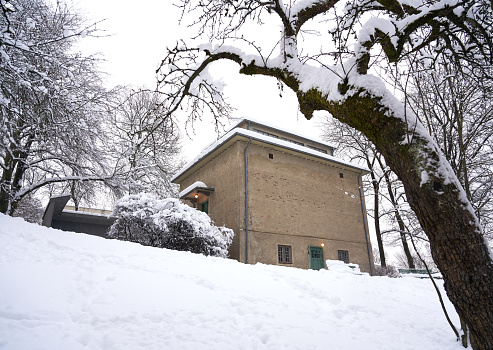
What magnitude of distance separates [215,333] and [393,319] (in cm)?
361

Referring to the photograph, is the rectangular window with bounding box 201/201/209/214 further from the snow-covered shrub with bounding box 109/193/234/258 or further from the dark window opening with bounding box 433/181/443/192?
the dark window opening with bounding box 433/181/443/192

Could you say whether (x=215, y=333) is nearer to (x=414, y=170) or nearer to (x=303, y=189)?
(x=414, y=170)

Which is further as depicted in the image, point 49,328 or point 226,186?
point 226,186

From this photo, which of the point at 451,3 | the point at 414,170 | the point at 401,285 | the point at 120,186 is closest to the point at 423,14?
the point at 451,3

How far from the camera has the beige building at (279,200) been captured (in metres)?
13.9

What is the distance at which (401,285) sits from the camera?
29.1 ft

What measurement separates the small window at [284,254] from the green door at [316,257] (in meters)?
1.20

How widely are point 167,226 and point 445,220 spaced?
1039cm

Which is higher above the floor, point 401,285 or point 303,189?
point 303,189

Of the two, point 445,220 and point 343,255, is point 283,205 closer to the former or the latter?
point 343,255

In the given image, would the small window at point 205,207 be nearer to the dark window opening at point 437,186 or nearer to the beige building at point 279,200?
the beige building at point 279,200

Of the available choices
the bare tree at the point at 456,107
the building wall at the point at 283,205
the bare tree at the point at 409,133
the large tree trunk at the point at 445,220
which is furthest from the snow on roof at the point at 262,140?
the large tree trunk at the point at 445,220

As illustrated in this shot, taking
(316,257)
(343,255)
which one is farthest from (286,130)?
(343,255)

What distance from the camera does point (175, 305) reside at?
15.7 ft
